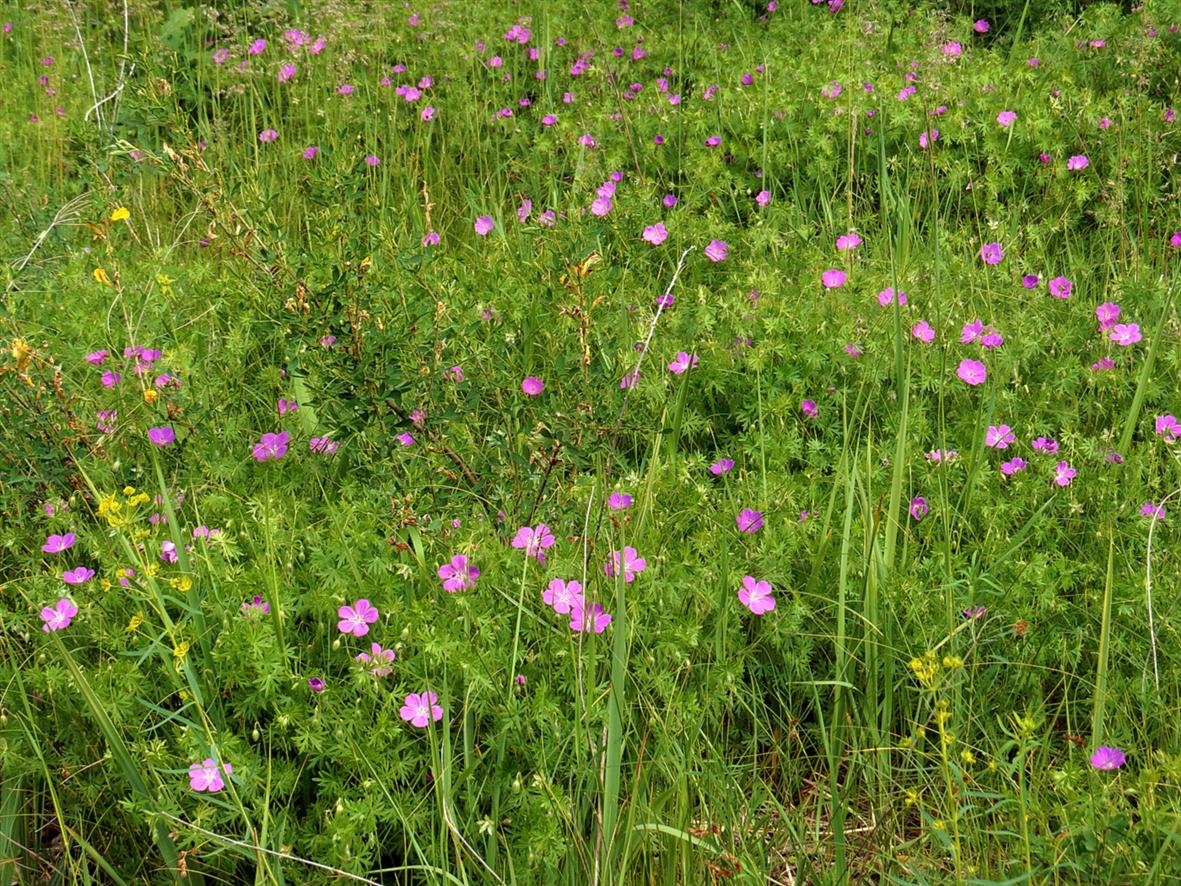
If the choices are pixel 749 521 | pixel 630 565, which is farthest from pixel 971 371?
pixel 630 565

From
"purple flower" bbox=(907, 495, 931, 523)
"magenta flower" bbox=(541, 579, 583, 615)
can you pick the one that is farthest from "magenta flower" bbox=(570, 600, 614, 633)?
"purple flower" bbox=(907, 495, 931, 523)

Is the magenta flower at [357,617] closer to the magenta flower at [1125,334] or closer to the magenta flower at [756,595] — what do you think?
the magenta flower at [756,595]

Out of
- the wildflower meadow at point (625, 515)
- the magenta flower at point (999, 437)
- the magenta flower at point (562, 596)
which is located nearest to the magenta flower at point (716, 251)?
the wildflower meadow at point (625, 515)

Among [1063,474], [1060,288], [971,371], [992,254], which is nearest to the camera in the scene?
[1063,474]

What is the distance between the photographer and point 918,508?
229 cm

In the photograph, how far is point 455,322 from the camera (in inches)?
111

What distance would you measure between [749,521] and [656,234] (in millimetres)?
1404

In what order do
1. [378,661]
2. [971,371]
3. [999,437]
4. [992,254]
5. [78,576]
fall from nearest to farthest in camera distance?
[378,661] < [78,576] < [999,437] < [971,371] < [992,254]

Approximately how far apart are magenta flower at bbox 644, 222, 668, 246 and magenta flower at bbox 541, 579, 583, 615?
1649 mm

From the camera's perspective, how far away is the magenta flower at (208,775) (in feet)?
5.29

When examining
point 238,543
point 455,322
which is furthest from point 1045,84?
point 238,543

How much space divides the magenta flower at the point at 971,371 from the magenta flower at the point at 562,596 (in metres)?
1.26

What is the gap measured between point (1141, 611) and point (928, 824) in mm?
647

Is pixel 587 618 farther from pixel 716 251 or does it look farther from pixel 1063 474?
pixel 716 251
